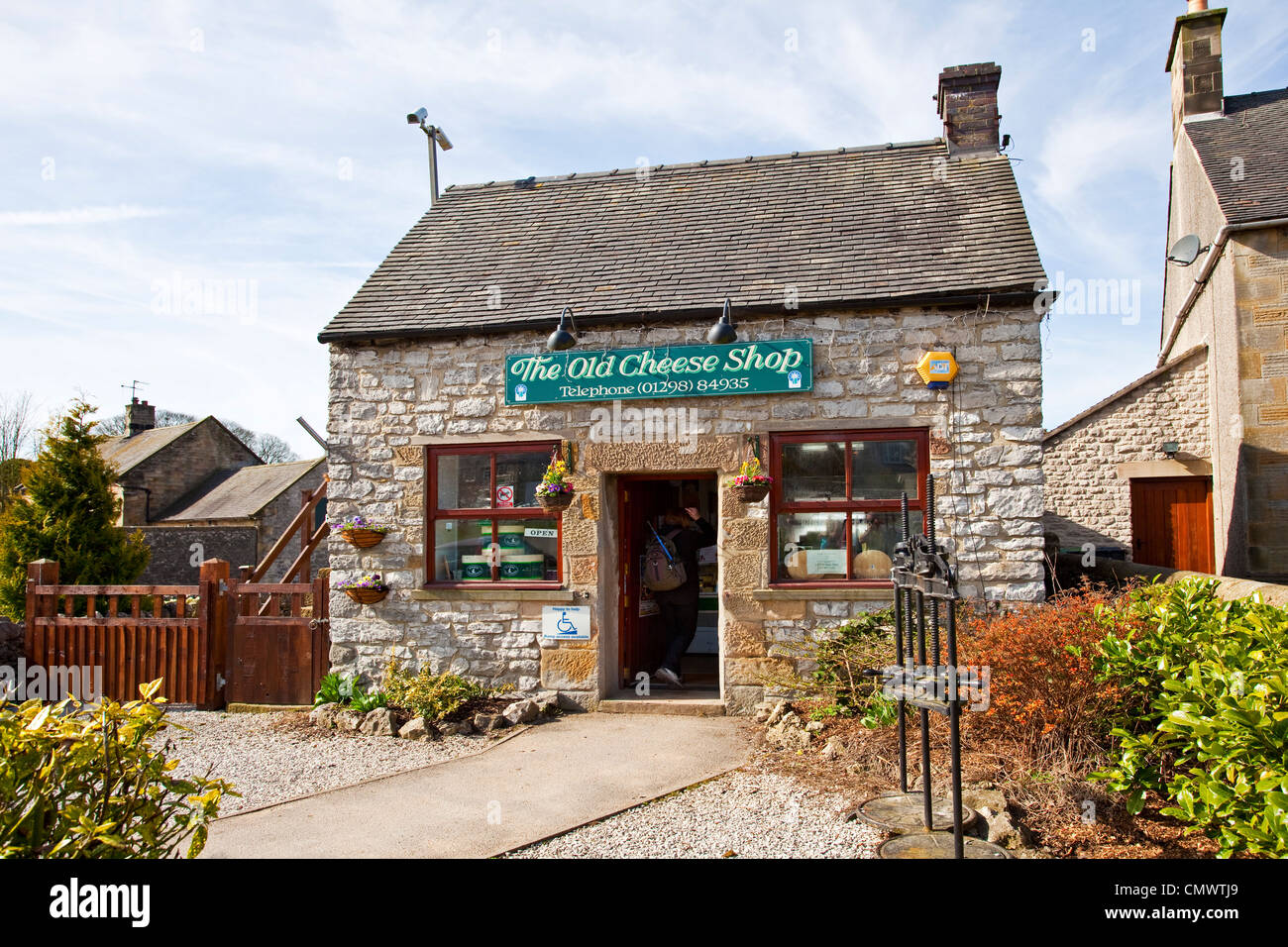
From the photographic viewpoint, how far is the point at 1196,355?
42.7 ft

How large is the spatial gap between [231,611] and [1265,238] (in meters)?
13.4

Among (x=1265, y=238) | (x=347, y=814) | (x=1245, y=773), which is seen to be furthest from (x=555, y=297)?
(x=1265, y=238)

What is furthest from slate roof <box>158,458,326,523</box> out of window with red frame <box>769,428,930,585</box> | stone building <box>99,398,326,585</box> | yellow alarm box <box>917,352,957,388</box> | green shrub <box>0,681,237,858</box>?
green shrub <box>0,681,237,858</box>

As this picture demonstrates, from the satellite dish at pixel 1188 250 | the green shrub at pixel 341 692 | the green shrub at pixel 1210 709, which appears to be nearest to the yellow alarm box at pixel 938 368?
the green shrub at pixel 1210 709

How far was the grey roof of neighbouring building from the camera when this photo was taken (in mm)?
8172

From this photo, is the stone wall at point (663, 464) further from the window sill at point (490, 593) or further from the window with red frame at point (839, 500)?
the window with red frame at point (839, 500)

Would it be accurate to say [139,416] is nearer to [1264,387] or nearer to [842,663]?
[842,663]

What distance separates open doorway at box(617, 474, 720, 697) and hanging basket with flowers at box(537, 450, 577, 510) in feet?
2.23

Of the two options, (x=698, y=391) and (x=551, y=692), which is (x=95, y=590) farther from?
(x=698, y=391)

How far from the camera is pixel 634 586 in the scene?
9.12 metres

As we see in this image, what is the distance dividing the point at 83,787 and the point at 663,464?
5.89 metres

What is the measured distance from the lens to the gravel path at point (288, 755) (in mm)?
6188

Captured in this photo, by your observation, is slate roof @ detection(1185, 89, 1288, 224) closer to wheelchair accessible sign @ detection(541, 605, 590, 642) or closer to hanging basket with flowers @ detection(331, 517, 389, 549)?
wheelchair accessible sign @ detection(541, 605, 590, 642)
